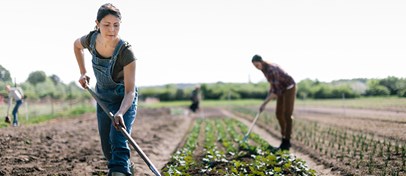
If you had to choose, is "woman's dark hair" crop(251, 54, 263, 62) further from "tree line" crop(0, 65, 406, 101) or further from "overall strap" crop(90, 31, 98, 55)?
"overall strap" crop(90, 31, 98, 55)

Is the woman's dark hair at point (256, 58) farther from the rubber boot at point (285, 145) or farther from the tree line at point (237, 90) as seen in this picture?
the tree line at point (237, 90)

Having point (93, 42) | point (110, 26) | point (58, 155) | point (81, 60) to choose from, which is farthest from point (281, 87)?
point (110, 26)

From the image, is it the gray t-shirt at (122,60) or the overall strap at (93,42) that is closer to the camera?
the gray t-shirt at (122,60)

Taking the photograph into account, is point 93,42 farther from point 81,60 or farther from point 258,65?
point 258,65

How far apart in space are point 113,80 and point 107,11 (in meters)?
0.63

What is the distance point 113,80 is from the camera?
3893mm

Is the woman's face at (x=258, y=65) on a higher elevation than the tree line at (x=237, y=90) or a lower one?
higher

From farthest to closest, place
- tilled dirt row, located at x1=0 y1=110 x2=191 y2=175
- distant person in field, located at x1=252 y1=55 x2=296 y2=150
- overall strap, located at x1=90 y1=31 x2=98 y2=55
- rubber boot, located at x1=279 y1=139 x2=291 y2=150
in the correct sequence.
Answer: rubber boot, located at x1=279 y1=139 x2=291 y2=150 → distant person in field, located at x1=252 y1=55 x2=296 y2=150 → tilled dirt row, located at x1=0 y1=110 x2=191 y2=175 → overall strap, located at x1=90 y1=31 x2=98 y2=55

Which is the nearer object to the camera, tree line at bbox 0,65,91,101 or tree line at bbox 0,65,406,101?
tree line at bbox 0,65,406,101

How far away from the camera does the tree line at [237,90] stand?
333 inches

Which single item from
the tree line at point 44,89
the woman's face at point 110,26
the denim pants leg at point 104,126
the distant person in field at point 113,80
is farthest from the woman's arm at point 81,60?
the tree line at point 44,89

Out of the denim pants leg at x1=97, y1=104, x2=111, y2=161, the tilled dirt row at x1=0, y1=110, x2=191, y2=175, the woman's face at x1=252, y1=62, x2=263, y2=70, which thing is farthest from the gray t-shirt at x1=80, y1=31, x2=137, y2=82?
the woman's face at x1=252, y1=62, x2=263, y2=70

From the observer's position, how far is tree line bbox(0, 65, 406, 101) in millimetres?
8450

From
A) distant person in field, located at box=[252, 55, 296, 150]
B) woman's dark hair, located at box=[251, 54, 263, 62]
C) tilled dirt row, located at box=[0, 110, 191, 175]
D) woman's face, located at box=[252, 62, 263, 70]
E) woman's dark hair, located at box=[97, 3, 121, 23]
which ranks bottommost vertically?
tilled dirt row, located at box=[0, 110, 191, 175]
